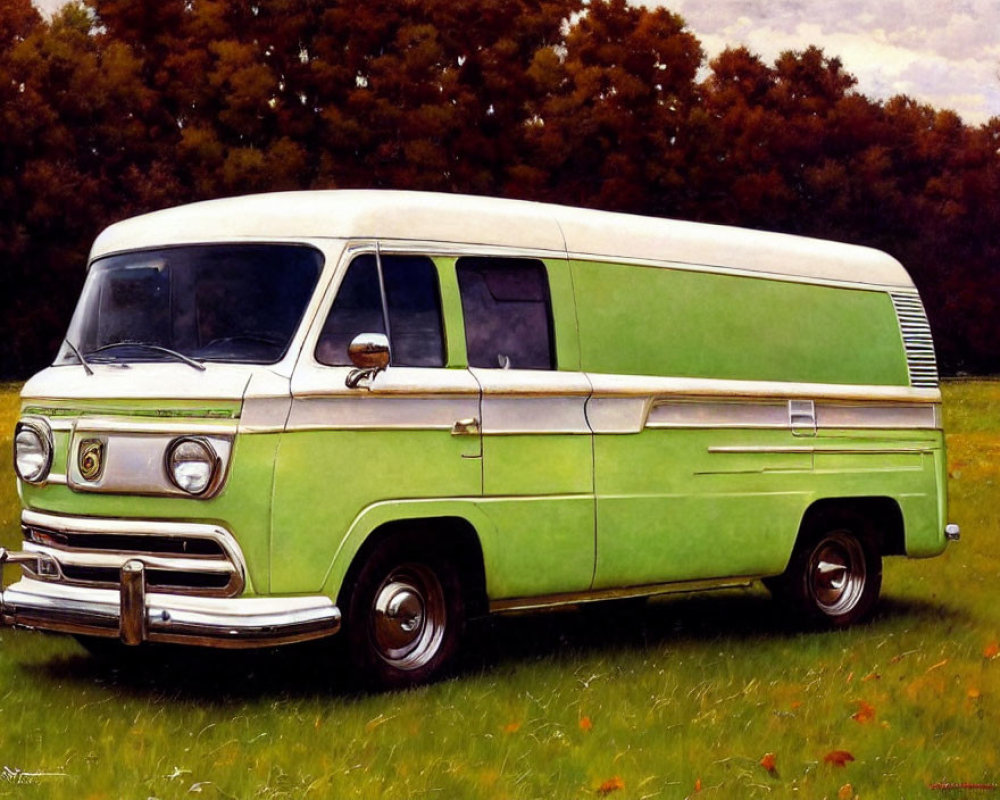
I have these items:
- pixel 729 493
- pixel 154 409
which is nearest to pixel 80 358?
pixel 154 409

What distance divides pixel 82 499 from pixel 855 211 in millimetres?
46670

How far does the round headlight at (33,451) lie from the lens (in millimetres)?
8148

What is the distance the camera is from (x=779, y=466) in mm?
10195

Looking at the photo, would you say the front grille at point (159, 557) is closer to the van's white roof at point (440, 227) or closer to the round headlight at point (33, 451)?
the round headlight at point (33, 451)

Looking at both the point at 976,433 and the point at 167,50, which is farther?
the point at 167,50

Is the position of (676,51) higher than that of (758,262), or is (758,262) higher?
(676,51)

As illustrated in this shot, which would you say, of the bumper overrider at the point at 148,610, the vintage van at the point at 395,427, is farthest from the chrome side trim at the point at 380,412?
the bumper overrider at the point at 148,610

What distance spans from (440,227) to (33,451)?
224 cm

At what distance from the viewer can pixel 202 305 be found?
8172 millimetres

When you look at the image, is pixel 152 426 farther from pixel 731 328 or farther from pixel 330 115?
pixel 330 115

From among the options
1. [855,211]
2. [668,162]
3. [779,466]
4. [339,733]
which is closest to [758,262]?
[779,466]

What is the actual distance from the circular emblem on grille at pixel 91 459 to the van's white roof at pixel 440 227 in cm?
115

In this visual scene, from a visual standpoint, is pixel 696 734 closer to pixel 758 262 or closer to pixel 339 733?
pixel 339 733

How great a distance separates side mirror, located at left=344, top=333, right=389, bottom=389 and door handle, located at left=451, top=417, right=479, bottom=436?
0.64m
